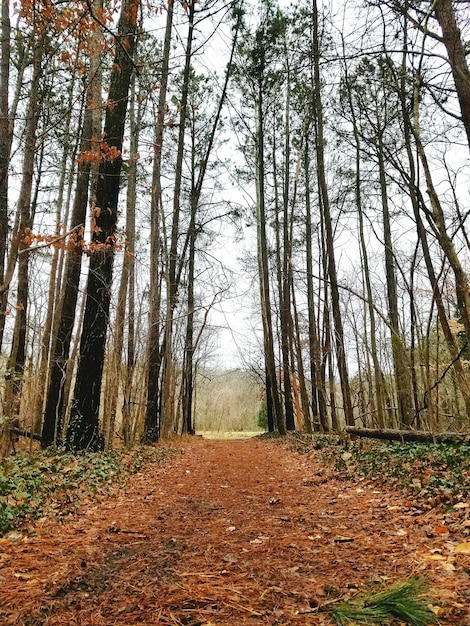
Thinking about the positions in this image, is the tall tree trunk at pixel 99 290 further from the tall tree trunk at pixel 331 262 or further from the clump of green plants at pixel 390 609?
the clump of green plants at pixel 390 609

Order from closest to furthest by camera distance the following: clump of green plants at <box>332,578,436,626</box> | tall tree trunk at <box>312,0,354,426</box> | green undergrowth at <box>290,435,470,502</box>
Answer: clump of green plants at <box>332,578,436,626</box> < green undergrowth at <box>290,435,470,502</box> < tall tree trunk at <box>312,0,354,426</box>

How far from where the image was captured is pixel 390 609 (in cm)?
158

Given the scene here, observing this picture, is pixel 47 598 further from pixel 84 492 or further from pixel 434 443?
pixel 434 443

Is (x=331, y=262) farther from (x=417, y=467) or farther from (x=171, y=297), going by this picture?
(x=417, y=467)

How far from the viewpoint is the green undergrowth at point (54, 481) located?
3236 millimetres

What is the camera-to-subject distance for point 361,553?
7.66ft

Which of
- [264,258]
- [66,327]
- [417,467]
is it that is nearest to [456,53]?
[417,467]

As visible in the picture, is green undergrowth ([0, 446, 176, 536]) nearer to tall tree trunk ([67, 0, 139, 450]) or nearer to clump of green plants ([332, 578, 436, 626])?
tall tree trunk ([67, 0, 139, 450])

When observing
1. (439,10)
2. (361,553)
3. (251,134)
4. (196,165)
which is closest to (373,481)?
(361,553)

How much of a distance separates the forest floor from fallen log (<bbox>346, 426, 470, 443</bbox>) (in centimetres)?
153

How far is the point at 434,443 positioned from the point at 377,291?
40.5ft

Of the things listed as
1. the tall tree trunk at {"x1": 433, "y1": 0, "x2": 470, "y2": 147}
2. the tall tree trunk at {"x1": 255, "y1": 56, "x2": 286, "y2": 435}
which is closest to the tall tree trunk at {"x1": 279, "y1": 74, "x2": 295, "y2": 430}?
the tall tree trunk at {"x1": 255, "y1": 56, "x2": 286, "y2": 435}

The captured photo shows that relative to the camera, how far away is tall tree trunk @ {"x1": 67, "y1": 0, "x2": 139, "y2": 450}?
663 centimetres

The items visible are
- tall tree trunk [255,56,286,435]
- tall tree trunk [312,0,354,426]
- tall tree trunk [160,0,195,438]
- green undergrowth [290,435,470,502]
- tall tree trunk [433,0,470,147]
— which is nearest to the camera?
green undergrowth [290,435,470,502]
